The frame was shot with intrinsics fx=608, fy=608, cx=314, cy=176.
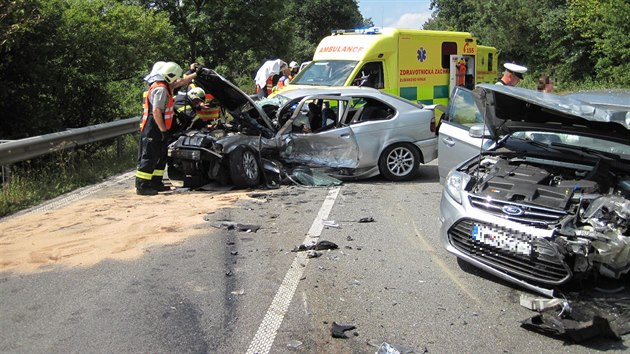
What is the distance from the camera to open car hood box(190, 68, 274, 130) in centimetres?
888

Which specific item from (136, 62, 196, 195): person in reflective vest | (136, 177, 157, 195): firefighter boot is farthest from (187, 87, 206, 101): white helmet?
(136, 177, 157, 195): firefighter boot

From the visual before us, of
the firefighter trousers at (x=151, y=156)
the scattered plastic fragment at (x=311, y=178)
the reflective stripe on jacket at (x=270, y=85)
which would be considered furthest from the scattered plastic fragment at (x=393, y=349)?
the reflective stripe on jacket at (x=270, y=85)

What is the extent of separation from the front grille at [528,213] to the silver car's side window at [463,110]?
113 inches

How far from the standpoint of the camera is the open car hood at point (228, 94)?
29.1ft

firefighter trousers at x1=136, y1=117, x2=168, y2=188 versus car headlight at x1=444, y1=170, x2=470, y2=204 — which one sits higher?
car headlight at x1=444, y1=170, x2=470, y2=204

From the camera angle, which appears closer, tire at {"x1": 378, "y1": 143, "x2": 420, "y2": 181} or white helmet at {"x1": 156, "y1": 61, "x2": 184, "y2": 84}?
white helmet at {"x1": 156, "y1": 61, "x2": 184, "y2": 84}

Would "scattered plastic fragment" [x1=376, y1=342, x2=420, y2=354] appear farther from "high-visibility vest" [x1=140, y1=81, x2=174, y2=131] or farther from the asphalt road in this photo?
"high-visibility vest" [x1=140, y1=81, x2=174, y2=131]

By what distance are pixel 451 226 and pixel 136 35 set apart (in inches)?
421

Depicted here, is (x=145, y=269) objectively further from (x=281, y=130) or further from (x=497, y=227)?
(x=281, y=130)

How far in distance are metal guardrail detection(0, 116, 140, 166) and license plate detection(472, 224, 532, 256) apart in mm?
6389

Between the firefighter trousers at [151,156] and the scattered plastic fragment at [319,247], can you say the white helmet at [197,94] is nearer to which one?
the firefighter trousers at [151,156]

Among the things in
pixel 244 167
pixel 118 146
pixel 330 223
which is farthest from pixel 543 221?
pixel 118 146

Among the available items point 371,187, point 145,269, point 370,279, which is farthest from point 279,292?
point 371,187

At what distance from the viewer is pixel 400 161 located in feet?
32.0
